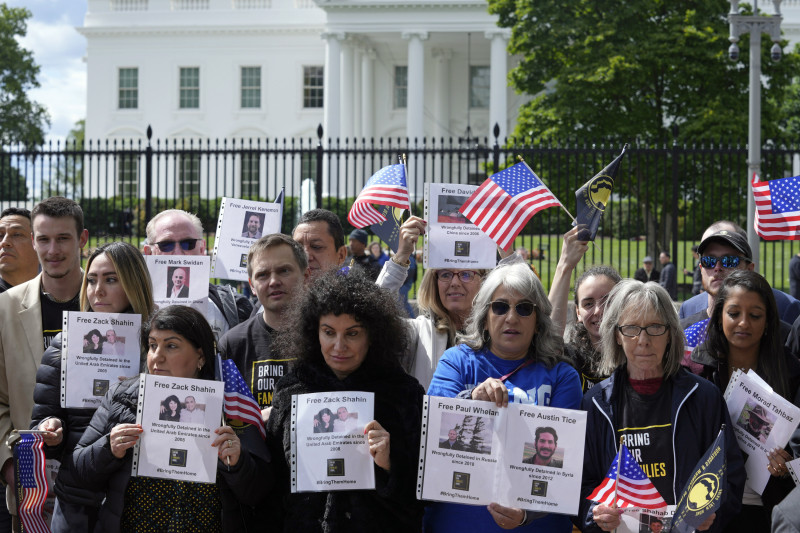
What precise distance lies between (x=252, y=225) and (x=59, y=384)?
2.44m

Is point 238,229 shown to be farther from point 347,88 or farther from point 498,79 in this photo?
point 347,88

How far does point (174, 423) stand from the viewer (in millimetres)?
3738

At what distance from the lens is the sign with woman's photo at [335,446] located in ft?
12.0

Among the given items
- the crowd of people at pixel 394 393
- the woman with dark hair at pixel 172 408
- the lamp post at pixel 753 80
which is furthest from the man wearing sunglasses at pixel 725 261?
the lamp post at pixel 753 80

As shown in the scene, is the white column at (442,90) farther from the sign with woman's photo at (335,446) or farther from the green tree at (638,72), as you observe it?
the sign with woman's photo at (335,446)

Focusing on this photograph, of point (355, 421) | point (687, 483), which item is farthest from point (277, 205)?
point (687, 483)

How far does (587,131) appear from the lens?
21656 mm

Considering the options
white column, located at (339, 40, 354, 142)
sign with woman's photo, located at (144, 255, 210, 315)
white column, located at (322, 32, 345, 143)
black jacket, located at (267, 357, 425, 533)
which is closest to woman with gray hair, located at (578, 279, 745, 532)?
black jacket, located at (267, 357, 425, 533)

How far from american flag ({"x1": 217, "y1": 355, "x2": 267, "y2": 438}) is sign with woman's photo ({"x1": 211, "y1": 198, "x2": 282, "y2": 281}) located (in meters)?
2.54

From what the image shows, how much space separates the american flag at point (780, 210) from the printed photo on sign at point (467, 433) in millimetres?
3086

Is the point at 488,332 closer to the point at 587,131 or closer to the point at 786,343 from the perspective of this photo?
the point at 786,343

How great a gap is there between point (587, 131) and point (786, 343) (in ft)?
57.4

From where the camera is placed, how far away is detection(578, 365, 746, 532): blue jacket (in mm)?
3723

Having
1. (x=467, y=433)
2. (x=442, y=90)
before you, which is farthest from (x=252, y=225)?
(x=442, y=90)
